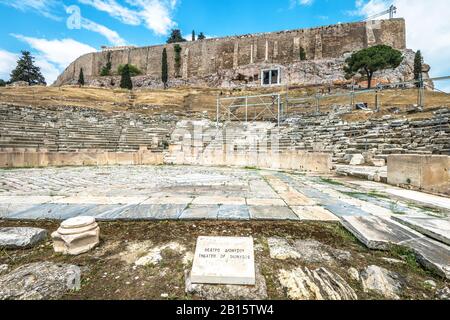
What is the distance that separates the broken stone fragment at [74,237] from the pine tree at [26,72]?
63.5 meters

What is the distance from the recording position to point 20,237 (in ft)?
7.64

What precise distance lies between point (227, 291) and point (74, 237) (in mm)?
1532

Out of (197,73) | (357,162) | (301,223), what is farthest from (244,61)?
(301,223)

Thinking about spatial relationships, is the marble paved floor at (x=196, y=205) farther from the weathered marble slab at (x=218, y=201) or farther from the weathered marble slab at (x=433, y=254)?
the weathered marble slab at (x=433, y=254)

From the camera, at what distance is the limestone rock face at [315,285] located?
1578 mm

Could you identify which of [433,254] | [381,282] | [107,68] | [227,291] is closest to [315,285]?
[381,282]

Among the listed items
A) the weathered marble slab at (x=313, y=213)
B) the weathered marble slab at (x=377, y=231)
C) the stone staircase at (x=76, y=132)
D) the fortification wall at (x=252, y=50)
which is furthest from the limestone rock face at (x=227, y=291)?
the fortification wall at (x=252, y=50)

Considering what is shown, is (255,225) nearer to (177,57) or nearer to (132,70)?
(177,57)

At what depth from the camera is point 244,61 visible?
47.8 meters

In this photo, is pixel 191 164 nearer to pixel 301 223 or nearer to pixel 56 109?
pixel 301 223

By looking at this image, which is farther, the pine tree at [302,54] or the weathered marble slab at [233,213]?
the pine tree at [302,54]

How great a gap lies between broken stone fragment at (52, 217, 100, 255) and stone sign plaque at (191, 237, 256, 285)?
1.12 m

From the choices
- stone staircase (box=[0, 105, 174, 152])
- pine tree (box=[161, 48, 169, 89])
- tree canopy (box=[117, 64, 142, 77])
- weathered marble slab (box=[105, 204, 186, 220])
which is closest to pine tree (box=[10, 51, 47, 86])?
tree canopy (box=[117, 64, 142, 77])
